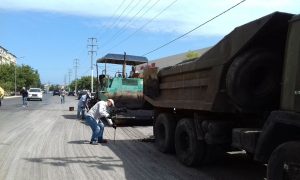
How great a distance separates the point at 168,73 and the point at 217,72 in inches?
128

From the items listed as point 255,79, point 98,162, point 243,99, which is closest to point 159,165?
point 98,162

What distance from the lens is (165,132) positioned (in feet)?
40.1

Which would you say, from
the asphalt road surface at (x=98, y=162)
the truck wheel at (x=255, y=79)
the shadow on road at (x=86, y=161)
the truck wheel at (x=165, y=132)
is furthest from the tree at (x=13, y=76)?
the truck wheel at (x=255, y=79)

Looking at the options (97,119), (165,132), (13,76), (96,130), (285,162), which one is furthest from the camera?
(13,76)

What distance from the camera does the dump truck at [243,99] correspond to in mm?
6375


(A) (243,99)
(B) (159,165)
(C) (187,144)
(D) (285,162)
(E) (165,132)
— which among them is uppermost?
(A) (243,99)

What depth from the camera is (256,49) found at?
806cm

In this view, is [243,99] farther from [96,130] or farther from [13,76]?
[13,76]

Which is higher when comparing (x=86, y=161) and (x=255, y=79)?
(x=255, y=79)

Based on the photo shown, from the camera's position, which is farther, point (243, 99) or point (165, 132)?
point (165, 132)

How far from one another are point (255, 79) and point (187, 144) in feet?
10.1

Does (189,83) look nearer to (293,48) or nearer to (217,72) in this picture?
(217,72)

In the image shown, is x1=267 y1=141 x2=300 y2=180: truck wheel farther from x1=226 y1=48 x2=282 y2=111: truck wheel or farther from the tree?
the tree

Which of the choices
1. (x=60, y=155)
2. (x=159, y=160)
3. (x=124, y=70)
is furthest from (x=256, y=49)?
(x=124, y=70)
